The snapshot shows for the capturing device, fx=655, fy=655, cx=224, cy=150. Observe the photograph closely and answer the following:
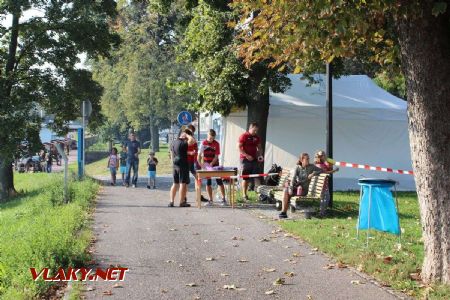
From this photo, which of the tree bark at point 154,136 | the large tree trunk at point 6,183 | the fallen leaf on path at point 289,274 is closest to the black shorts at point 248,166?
the fallen leaf on path at point 289,274

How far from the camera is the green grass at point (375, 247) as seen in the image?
7.51m

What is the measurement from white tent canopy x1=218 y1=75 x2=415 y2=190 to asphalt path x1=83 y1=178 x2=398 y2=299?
28.7ft

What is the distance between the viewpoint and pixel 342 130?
22.9 meters

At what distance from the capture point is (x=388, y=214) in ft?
30.6

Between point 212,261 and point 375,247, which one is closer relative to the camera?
point 212,261

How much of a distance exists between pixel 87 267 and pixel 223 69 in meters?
10.7

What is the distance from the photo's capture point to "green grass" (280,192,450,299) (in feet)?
24.6

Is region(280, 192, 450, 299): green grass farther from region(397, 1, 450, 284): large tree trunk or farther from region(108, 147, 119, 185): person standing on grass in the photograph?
region(108, 147, 119, 185): person standing on grass

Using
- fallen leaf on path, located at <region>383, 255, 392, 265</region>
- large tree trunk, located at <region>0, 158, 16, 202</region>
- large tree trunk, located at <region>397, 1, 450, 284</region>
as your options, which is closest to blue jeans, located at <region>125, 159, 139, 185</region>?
large tree trunk, located at <region>0, 158, 16, 202</region>

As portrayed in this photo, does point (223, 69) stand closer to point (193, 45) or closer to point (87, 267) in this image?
point (193, 45)

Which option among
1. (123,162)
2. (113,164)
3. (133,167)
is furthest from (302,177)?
(113,164)

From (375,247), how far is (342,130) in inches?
542

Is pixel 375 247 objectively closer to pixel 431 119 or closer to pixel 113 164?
pixel 431 119

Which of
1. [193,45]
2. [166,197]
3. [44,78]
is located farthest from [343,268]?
[44,78]
